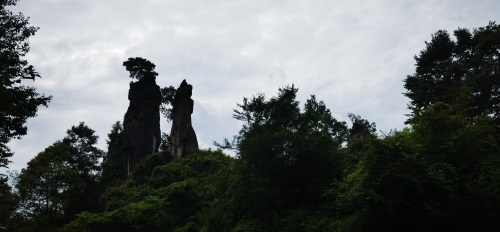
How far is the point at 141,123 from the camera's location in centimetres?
5644

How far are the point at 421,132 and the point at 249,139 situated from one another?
11476mm

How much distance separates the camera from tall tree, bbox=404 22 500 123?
32188 millimetres

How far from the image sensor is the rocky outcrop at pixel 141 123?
179ft

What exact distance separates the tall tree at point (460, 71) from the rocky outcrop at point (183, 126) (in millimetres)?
27904

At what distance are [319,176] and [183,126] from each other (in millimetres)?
31026

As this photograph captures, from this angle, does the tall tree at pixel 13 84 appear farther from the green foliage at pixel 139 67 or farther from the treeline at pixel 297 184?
the green foliage at pixel 139 67

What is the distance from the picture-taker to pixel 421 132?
66.8ft

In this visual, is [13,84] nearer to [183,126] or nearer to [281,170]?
→ [281,170]

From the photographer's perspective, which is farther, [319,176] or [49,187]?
[49,187]

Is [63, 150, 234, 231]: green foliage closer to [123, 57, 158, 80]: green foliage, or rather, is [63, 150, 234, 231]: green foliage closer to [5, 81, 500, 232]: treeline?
[5, 81, 500, 232]: treeline

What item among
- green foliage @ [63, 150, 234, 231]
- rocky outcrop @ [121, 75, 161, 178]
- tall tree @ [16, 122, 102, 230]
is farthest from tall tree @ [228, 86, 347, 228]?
rocky outcrop @ [121, 75, 161, 178]

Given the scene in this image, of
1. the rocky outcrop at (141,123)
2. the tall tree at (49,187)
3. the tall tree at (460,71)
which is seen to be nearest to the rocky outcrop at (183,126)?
the rocky outcrop at (141,123)

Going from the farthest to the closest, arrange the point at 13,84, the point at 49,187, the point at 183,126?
the point at 183,126 → the point at 49,187 → the point at 13,84

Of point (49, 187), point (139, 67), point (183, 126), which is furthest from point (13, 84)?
point (139, 67)
